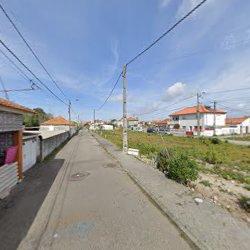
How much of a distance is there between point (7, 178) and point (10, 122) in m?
1.94

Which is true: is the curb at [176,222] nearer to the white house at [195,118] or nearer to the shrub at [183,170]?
the shrub at [183,170]

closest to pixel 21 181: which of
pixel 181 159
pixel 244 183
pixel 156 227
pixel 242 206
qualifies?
pixel 156 227

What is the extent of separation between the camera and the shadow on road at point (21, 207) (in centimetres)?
333

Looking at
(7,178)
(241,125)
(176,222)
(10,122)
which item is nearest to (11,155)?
(7,178)

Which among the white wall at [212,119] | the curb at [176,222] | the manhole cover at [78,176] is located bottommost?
the manhole cover at [78,176]

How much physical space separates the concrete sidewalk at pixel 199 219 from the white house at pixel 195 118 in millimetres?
41964

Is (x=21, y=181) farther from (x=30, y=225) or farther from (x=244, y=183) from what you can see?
(x=244, y=183)

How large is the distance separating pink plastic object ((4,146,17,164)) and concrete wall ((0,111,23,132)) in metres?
0.76

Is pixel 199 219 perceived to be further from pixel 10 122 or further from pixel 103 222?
pixel 10 122

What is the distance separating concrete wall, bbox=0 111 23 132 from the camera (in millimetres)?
5316

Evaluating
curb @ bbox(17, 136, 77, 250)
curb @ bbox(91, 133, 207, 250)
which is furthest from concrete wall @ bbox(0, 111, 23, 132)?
curb @ bbox(91, 133, 207, 250)

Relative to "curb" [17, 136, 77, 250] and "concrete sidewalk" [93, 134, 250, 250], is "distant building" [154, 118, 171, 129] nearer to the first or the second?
"concrete sidewalk" [93, 134, 250, 250]

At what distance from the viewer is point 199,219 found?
3775 mm

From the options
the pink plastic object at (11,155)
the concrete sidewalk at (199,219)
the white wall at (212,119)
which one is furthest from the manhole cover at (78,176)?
the white wall at (212,119)
